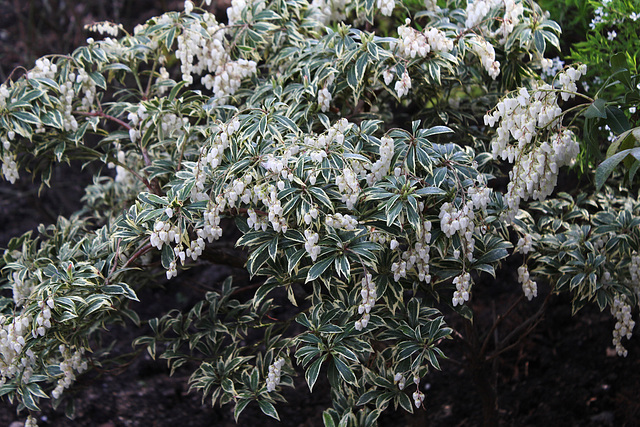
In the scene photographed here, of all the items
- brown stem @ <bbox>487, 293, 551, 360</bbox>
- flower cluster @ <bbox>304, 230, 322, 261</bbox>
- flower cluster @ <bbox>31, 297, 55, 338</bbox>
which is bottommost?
brown stem @ <bbox>487, 293, 551, 360</bbox>

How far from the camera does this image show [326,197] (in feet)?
5.93

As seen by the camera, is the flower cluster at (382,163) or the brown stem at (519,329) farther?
the brown stem at (519,329)

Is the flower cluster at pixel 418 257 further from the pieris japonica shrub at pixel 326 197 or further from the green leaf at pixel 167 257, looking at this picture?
the green leaf at pixel 167 257

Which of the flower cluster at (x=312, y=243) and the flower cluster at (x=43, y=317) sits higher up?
the flower cluster at (x=312, y=243)

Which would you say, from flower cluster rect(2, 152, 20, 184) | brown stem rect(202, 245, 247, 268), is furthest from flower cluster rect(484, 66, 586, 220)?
flower cluster rect(2, 152, 20, 184)

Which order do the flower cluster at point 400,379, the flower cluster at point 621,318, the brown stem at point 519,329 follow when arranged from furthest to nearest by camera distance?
the brown stem at point 519,329, the flower cluster at point 621,318, the flower cluster at point 400,379

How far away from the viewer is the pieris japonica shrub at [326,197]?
1856 mm

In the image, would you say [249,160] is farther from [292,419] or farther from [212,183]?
[292,419]

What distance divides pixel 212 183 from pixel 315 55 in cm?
67

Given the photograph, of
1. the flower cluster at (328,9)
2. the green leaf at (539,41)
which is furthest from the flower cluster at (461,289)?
the flower cluster at (328,9)

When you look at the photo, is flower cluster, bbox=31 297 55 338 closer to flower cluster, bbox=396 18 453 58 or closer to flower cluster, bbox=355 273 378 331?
flower cluster, bbox=355 273 378 331

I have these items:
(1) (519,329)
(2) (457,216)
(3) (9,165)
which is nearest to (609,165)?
(2) (457,216)

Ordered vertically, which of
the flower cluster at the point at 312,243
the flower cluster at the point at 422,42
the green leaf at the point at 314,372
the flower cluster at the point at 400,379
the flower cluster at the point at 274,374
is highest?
the flower cluster at the point at 422,42

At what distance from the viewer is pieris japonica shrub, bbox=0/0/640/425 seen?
6.09 ft
